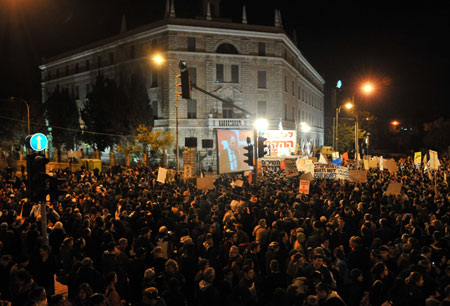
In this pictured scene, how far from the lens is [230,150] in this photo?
63.0ft

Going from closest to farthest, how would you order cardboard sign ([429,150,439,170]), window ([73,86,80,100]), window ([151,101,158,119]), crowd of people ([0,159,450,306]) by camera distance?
crowd of people ([0,159,450,306]) < cardboard sign ([429,150,439,170]) < window ([151,101,158,119]) < window ([73,86,80,100])

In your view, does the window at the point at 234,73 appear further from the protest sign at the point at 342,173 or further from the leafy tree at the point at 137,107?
the protest sign at the point at 342,173

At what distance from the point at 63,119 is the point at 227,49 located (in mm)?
24204

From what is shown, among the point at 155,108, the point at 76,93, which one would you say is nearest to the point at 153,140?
the point at 155,108

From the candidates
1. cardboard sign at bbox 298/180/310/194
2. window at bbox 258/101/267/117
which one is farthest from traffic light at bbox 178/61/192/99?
window at bbox 258/101/267/117

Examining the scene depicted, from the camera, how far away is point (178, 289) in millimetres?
5754

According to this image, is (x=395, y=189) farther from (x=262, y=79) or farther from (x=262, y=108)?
(x=262, y=79)

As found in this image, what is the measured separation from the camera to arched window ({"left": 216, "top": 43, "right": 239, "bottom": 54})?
45781mm

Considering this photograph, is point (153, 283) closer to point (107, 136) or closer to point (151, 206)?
point (151, 206)

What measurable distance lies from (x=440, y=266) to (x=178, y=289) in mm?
4733

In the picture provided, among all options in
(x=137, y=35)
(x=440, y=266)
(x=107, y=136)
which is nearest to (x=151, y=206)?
(x=440, y=266)

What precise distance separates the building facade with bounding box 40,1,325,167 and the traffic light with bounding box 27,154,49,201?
34.8 meters

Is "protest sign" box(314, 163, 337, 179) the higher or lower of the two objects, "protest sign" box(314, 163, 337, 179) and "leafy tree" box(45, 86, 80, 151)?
the lower

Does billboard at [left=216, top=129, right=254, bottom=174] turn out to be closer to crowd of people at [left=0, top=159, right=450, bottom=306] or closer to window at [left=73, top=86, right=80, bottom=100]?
crowd of people at [left=0, top=159, right=450, bottom=306]
